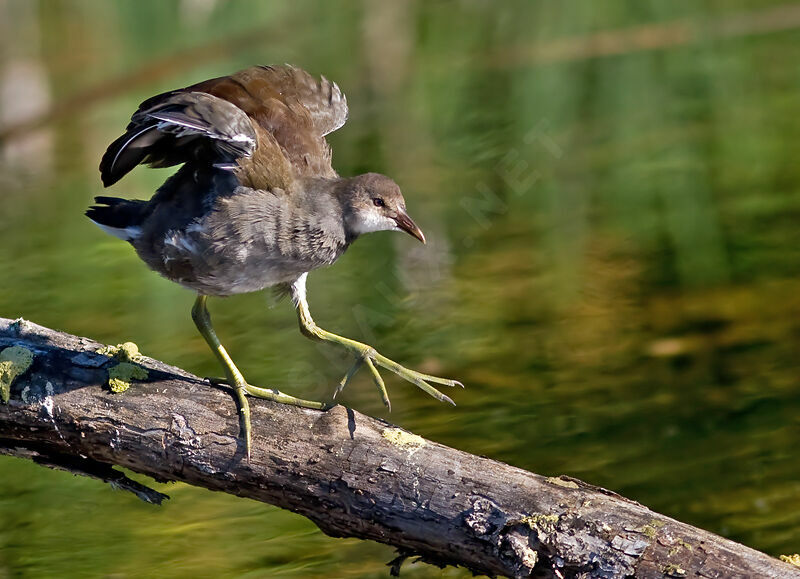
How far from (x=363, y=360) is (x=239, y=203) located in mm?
562

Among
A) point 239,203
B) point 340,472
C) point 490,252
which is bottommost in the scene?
point 340,472

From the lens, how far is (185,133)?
291 centimetres

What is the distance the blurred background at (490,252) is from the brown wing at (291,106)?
3.74ft

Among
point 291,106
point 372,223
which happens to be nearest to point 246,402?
point 372,223

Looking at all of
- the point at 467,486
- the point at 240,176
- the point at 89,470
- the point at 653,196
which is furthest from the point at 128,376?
the point at 653,196

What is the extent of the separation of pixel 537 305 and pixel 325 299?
2.97ft

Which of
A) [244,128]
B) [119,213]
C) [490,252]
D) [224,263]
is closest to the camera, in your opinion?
[244,128]

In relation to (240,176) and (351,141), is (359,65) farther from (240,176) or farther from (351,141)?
(240,176)

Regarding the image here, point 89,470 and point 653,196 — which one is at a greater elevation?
point 653,196

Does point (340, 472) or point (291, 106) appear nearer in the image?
point (340, 472)

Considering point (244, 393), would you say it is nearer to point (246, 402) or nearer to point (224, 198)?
point (246, 402)

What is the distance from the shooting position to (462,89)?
740cm

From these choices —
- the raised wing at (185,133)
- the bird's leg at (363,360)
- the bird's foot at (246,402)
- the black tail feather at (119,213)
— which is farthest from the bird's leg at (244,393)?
the raised wing at (185,133)

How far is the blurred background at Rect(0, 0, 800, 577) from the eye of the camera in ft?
12.1
